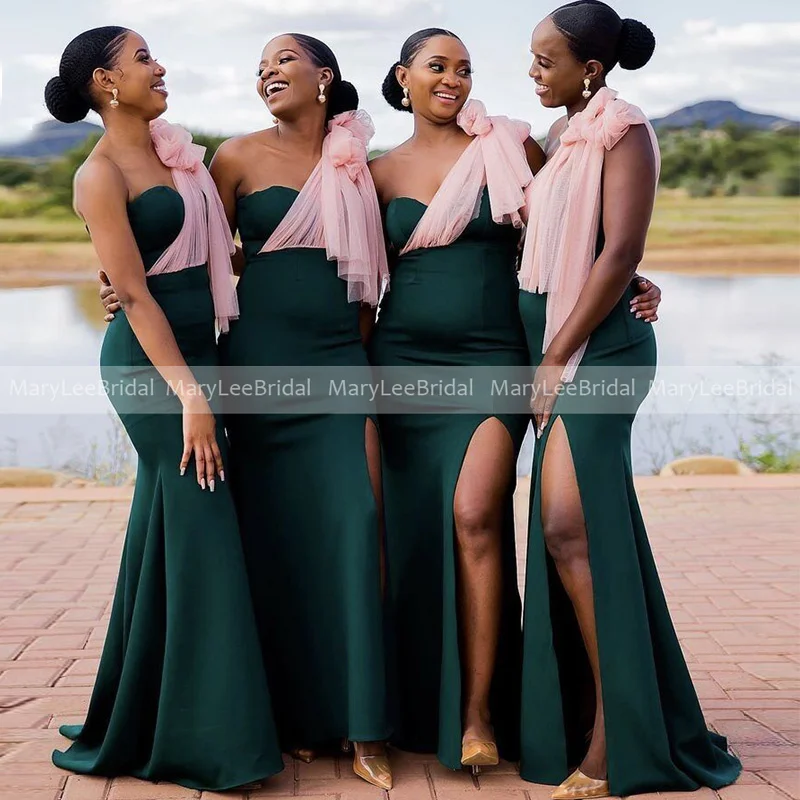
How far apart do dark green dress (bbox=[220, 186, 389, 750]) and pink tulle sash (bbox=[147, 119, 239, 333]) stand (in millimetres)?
109

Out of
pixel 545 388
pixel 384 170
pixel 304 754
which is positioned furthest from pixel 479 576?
pixel 384 170

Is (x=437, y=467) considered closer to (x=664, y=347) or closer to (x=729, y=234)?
(x=664, y=347)

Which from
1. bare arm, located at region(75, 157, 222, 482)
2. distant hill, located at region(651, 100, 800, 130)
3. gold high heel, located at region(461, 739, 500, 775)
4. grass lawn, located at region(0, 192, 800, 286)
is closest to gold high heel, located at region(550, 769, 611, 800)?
gold high heel, located at region(461, 739, 500, 775)

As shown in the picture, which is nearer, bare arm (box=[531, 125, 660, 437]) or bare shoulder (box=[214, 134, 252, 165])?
bare arm (box=[531, 125, 660, 437])

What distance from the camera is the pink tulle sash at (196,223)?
307 centimetres

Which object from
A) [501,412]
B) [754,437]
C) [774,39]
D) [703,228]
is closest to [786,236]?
[703,228]

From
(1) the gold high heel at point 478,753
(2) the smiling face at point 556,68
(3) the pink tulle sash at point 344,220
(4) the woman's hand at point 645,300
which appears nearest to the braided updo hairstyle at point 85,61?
(3) the pink tulle sash at point 344,220

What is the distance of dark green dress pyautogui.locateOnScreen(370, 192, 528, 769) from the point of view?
3.21 meters

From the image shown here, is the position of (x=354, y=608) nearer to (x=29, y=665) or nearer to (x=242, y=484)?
(x=242, y=484)

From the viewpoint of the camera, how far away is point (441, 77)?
3.24 meters

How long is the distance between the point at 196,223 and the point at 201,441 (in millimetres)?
545

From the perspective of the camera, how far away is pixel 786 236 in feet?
41.4

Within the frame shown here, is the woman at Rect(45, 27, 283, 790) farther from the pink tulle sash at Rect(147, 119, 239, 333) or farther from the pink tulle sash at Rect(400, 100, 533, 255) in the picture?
the pink tulle sash at Rect(400, 100, 533, 255)

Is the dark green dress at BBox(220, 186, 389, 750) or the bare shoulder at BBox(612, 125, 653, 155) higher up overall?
the bare shoulder at BBox(612, 125, 653, 155)
